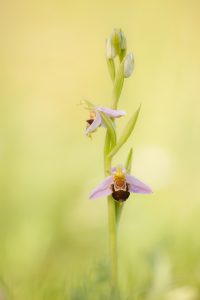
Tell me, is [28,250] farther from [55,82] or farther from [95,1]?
[95,1]

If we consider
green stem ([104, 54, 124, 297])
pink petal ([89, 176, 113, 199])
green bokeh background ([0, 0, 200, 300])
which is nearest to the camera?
green stem ([104, 54, 124, 297])

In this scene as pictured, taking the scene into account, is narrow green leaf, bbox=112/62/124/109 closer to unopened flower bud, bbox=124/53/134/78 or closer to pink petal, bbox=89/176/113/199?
unopened flower bud, bbox=124/53/134/78

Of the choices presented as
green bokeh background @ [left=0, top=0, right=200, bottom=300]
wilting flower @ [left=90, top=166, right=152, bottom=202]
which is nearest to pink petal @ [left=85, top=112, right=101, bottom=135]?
wilting flower @ [left=90, top=166, right=152, bottom=202]

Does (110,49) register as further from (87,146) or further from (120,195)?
(87,146)

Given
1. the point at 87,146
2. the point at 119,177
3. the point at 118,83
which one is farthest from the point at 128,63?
the point at 87,146

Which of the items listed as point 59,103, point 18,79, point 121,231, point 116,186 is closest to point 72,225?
point 121,231

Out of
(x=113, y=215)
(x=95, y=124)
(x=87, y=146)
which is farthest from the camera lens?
(x=87, y=146)
